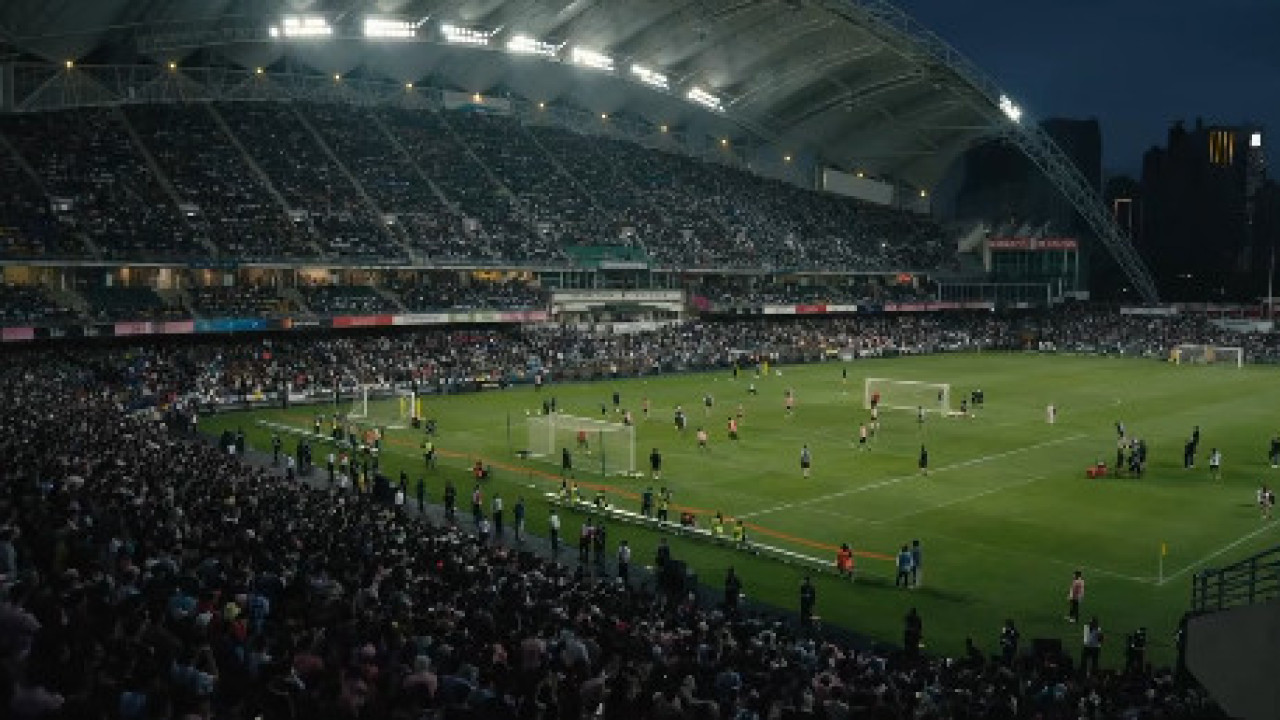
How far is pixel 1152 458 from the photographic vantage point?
42875 millimetres

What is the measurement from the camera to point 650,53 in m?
84.0

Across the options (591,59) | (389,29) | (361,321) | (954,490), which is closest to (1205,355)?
(591,59)

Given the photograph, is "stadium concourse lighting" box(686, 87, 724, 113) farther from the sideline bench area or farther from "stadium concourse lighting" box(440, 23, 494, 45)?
the sideline bench area

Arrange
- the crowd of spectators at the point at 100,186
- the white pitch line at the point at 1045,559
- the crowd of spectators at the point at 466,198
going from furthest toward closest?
the crowd of spectators at the point at 466,198 → the crowd of spectators at the point at 100,186 → the white pitch line at the point at 1045,559

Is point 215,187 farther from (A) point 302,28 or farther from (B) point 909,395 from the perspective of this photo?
(B) point 909,395

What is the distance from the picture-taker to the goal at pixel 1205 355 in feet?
280

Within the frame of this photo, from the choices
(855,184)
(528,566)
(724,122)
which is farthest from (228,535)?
(855,184)

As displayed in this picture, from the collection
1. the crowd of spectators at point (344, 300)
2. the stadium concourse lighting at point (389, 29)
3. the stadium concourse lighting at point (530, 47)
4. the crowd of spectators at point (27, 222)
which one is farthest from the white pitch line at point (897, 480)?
the stadium concourse lighting at point (389, 29)

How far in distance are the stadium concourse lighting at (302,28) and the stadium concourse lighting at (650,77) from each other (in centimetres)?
2605

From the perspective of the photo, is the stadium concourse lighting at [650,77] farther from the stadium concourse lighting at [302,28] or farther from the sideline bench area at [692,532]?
Result: the sideline bench area at [692,532]

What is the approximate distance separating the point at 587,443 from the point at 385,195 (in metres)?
39.6

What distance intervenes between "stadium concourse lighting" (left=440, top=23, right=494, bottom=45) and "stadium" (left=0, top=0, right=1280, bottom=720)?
0.34m

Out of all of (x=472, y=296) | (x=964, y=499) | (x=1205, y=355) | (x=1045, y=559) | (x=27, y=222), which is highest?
(x=27, y=222)

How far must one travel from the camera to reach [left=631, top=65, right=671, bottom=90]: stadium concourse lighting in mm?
85375
